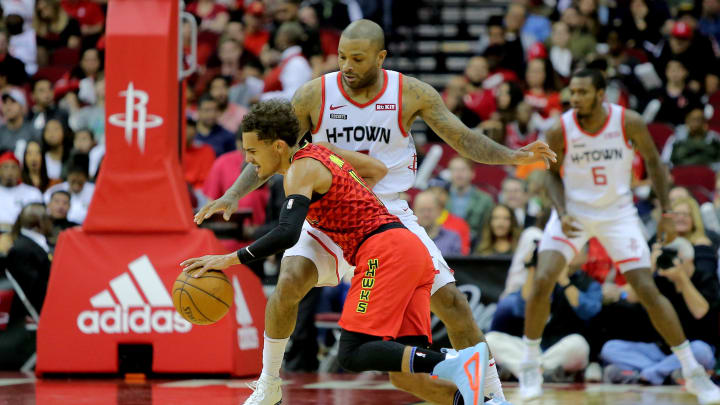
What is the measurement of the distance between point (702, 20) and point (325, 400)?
9.99 meters

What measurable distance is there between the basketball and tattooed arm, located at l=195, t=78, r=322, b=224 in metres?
0.41

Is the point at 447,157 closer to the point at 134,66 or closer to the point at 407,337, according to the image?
the point at 134,66

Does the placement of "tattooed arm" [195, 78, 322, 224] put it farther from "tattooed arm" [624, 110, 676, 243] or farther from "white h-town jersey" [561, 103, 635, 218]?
"tattooed arm" [624, 110, 676, 243]

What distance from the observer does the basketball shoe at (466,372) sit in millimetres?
4523

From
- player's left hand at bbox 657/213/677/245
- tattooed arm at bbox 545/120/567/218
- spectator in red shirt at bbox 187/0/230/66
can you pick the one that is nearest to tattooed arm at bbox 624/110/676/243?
player's left hand at bbox 657/213/677/245

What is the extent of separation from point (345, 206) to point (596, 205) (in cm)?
328

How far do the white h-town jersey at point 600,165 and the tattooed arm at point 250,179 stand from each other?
2.50 metres

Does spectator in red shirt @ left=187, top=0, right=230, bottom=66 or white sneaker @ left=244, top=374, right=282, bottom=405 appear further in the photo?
spectator in red shirt @ left=187, top=0, right=230, bottom=66

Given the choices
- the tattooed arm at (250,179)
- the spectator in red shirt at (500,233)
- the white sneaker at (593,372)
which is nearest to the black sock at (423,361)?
the tattooed arm at (250,179)

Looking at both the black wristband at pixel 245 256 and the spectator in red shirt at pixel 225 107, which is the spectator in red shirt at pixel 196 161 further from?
the black wristband at pixel 245 256

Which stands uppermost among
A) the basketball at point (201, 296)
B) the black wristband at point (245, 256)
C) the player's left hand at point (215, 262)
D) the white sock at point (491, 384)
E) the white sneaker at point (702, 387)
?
the black wristband at point (245, 256)

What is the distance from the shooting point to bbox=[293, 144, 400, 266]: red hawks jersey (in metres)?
4.85

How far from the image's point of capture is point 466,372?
4.53m

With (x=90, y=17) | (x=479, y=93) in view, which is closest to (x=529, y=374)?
(x=479, y=93)
